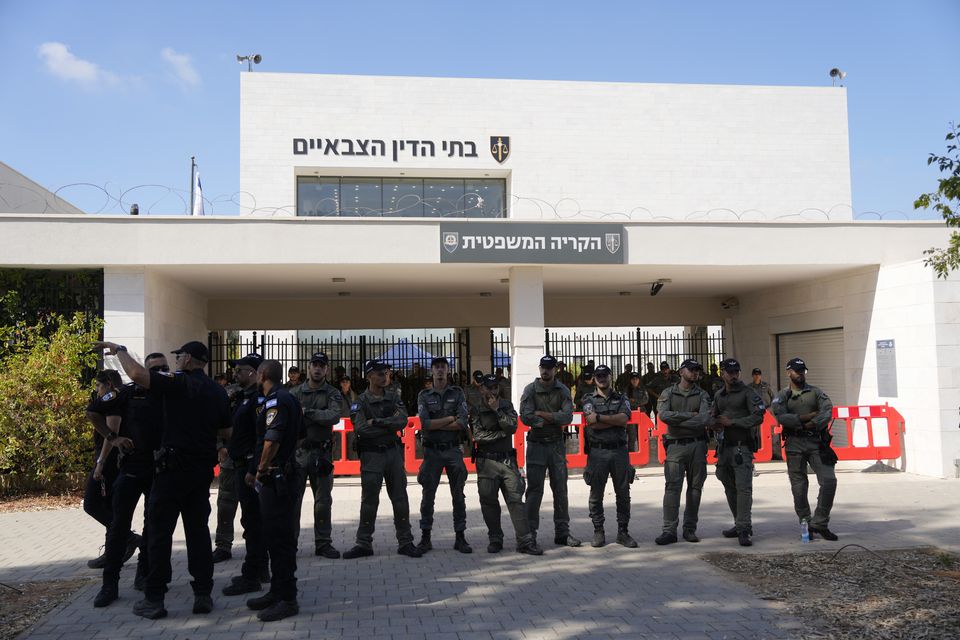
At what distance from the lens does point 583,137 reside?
23766mm

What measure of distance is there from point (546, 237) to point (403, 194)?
40.0 feet

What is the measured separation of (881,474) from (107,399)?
1106 centimetres

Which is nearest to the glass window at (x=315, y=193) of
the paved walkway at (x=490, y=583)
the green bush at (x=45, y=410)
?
the green bush at (x=45, y=410)

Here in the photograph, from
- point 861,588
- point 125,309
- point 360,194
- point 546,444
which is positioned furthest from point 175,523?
point 360,194

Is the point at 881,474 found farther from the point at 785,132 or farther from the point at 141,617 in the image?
the point at 785,132

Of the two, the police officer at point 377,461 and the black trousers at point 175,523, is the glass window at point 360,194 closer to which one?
the police officer at point 377,461

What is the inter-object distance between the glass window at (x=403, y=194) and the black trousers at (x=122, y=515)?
17.8m

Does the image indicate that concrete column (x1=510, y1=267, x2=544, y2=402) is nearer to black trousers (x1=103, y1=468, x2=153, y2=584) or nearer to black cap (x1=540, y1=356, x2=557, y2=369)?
black cap (x1=540, y1=356, x2=557, y2=369)

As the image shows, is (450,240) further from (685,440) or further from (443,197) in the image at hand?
(443,197)

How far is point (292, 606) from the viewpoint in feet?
17.1

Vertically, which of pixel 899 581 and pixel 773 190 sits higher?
pixel 773 190

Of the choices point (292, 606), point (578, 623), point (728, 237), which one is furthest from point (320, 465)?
point (728, 237)

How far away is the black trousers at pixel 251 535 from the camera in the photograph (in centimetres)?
584

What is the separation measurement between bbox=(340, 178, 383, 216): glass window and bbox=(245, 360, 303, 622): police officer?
59.5 ft
